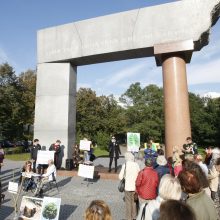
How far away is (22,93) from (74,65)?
22982 mm

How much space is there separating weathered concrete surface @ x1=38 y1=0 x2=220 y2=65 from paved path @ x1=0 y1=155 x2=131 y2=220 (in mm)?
6186

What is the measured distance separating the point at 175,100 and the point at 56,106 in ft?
20.8

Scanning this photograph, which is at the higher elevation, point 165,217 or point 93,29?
point 93,29

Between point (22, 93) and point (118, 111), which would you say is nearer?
point (22, 93)

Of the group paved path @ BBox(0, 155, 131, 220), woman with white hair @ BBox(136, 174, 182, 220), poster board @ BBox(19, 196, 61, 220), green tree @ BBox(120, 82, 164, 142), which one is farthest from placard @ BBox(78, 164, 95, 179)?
green tree @ BBox(120, 82, 164, 142)

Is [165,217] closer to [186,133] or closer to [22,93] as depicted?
[186,133]

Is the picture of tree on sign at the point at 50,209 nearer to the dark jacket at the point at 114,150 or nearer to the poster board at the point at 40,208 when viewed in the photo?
the poster board at the point at 40,208

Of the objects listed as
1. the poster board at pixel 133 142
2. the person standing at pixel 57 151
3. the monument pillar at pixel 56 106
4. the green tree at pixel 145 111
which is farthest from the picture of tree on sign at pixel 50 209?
the green tree at pixel 145 111

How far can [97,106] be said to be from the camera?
1832 inches

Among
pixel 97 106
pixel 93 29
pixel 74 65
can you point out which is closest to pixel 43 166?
pixel 74 65

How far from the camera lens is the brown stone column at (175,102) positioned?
1252cm

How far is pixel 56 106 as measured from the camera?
51.0 feet

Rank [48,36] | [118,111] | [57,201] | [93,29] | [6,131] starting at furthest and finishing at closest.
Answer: [118,111], [6,131], [48,36], [93,29], [57,201]

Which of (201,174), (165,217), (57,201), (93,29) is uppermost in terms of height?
(93,29)
